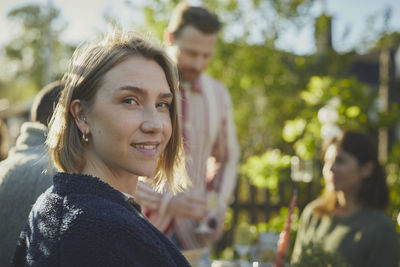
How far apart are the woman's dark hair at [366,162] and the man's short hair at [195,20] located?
1.47 metres

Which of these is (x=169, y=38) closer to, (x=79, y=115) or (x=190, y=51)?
(x=190, y=51)

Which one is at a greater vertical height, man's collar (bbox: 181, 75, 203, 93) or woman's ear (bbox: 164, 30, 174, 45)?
woman's ear (bbox: 164, 30, 174, 45)

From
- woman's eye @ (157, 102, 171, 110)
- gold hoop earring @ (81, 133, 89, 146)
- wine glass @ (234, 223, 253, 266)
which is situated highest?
woman's eye @ (157, 102, 171, 110)

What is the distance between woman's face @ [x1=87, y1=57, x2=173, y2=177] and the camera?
1332 millimetres

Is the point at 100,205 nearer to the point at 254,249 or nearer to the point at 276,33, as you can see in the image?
the point at 254,249

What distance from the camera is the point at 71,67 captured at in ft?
5.03

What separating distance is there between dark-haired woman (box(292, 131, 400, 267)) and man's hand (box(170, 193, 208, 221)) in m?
1.12

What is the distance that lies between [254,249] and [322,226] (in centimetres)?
130

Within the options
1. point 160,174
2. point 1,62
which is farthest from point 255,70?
point 1,62

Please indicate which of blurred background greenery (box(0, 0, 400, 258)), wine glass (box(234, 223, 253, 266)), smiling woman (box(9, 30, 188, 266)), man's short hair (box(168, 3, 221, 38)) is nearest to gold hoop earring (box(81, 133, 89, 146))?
smiling woman (box(9, 30, 188, 266))

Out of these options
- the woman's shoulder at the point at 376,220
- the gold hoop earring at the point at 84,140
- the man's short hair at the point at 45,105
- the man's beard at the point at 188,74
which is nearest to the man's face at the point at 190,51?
the man's beard at the point at 188,74

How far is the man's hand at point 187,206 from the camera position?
2480mm

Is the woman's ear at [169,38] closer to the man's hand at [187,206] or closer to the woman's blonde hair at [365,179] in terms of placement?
the man's hand at [187,206]

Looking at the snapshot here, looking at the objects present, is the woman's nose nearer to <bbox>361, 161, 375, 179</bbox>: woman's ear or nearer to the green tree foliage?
<bbox>361, 161, 375, 179</bbox>: woman's ear
